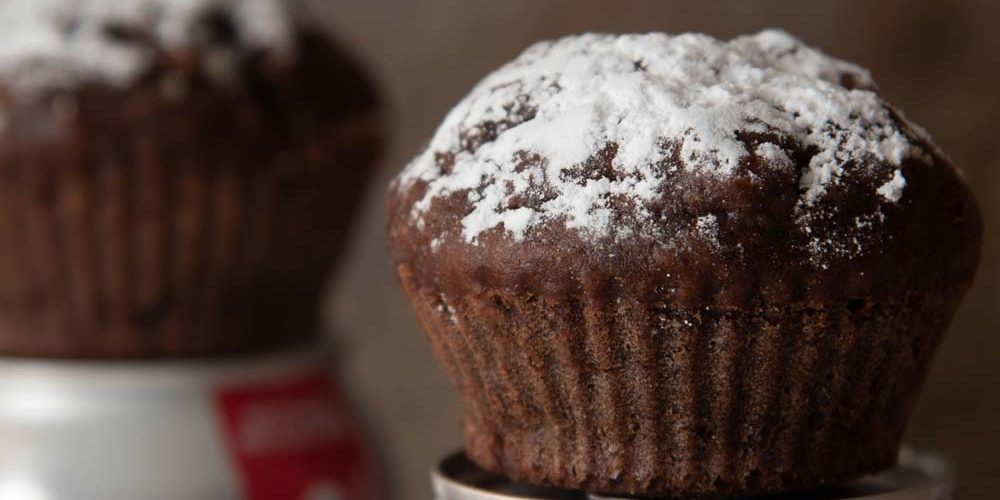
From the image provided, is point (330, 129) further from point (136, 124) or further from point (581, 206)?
point (581, 206)

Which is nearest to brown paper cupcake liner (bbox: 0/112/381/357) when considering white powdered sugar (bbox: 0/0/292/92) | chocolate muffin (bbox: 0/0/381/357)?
chocolate muffin (bbox: 0/0/381/357)

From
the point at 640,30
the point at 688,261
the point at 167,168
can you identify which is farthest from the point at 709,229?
the point at 640,30

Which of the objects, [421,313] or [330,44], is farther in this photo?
[330,44]

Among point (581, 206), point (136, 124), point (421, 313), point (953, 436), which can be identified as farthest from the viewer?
point (953, 436)

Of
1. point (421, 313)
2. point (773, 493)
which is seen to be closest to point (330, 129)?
point (421, 313)

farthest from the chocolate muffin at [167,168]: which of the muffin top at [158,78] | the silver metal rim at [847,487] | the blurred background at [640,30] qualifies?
the silver metal rim at [847,487]

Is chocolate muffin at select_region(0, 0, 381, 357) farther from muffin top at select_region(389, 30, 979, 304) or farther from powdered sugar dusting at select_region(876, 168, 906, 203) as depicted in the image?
powdered sugar dusting at select_region(876, 168, 906, 203)
